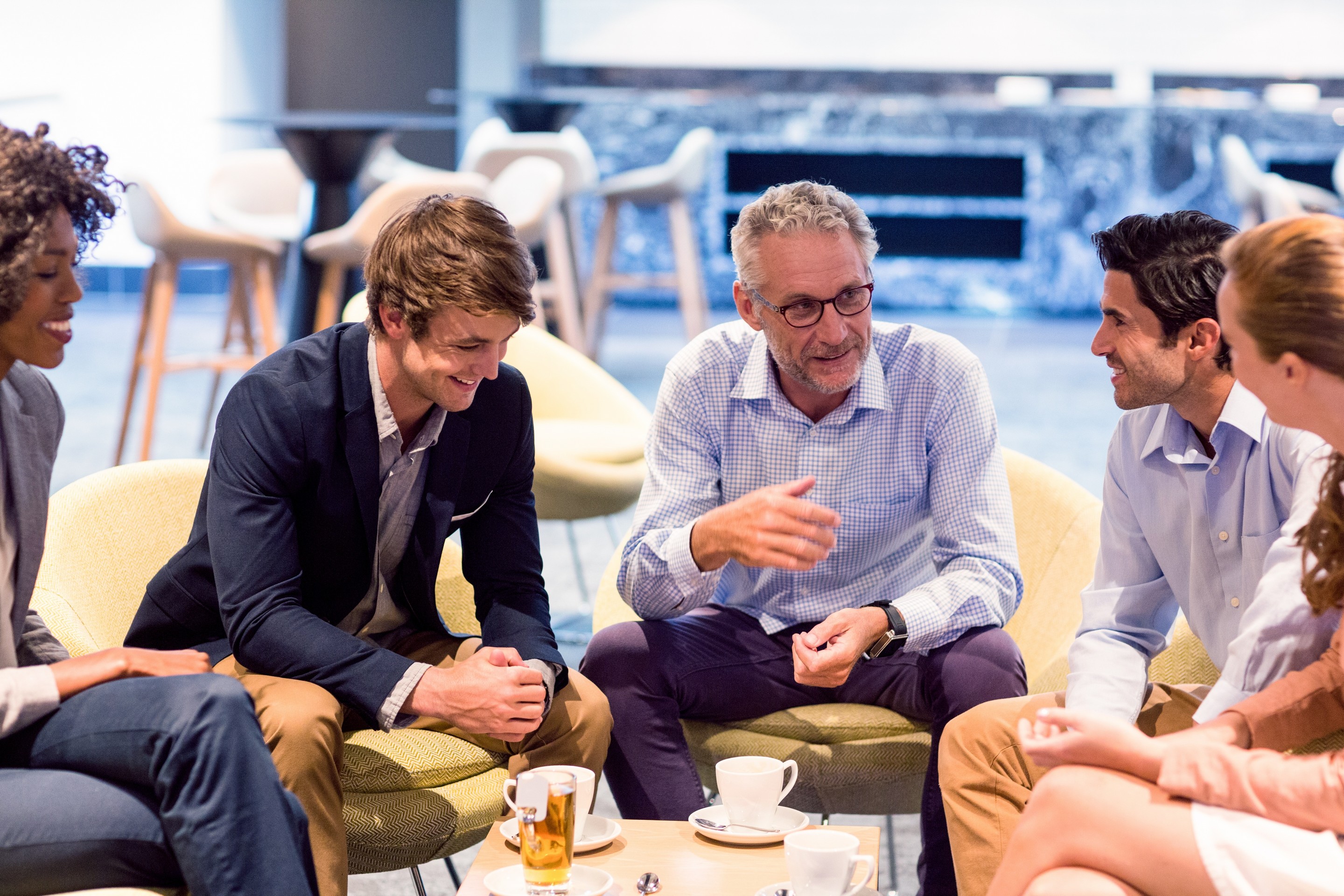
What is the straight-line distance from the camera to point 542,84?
11156 mm

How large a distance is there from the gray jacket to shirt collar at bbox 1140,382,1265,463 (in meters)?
1.41

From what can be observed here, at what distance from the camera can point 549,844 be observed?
4.83ft

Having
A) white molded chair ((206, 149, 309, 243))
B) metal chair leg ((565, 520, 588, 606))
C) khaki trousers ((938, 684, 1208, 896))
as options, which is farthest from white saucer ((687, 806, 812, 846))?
white molded chair ((206, 149, 309, 243))

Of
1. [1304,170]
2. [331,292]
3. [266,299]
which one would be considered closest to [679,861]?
[331,292]

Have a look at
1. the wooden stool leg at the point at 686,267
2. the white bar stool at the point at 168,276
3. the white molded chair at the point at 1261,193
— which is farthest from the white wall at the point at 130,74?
the white molded chair at the point at 1261,193

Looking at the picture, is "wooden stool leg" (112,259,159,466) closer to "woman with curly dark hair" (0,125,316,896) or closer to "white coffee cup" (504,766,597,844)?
"woman with curly dark hair" (0,125,316,896)

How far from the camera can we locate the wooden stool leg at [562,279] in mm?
6793

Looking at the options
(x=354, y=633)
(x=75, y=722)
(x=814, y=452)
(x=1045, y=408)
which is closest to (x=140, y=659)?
(x=75, y=722)

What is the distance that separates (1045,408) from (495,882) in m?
5.66

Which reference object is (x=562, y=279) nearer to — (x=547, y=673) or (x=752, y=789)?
(x=547, y=673)

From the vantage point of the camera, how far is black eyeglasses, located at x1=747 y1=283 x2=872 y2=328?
2.13 meters

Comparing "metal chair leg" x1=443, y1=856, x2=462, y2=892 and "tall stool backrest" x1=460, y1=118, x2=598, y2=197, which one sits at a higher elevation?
"tall stool backrest" x1=460, y1=118, x2=598, y2=197

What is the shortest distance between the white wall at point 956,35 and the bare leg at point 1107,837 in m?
9.66

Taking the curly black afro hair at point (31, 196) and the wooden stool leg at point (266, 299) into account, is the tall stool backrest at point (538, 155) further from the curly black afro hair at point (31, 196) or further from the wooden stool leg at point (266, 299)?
the curly black afro hair at point (31, 196)
